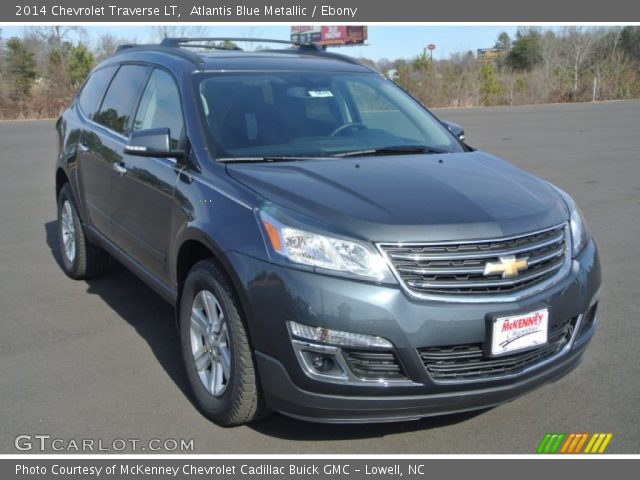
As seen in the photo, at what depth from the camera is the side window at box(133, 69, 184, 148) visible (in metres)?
4.62

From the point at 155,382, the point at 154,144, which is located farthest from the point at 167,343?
the point at 154,144

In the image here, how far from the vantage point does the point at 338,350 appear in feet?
10.8

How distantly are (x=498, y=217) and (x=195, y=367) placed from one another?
70.5 inches

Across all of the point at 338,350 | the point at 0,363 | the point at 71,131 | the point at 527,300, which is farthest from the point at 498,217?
the point at 71,131

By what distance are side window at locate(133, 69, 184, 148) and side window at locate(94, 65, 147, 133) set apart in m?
0.19

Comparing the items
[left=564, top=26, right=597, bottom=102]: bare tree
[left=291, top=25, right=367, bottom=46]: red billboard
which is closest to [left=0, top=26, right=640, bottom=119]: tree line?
[left=564, top=26, right=597, bottom=102]: bare tree

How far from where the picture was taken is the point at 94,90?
6.45 metres

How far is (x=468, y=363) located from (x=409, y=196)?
848mm

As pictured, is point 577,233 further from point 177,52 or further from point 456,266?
point 177,52

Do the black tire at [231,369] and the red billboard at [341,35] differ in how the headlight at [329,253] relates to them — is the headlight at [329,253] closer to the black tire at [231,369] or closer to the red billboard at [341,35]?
the black tire at [231,369]

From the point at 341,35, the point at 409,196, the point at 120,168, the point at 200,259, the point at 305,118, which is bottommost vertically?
the point at 200,259

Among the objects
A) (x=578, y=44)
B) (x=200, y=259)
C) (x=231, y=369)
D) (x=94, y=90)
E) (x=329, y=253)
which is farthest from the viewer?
(x=578, y=44)
